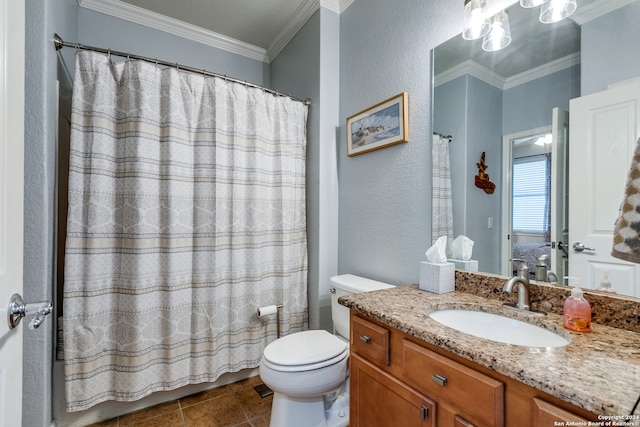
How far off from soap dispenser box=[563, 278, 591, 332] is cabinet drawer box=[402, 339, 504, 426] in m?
0.38

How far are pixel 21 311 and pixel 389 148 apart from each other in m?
1.66

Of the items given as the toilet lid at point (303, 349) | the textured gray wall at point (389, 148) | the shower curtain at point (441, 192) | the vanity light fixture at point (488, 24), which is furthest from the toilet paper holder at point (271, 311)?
the vanity light fixture at point (488, 24)

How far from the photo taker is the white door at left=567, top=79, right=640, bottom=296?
0.89m

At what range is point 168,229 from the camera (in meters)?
1.67

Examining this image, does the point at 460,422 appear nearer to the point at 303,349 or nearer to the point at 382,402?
the point at 382,402

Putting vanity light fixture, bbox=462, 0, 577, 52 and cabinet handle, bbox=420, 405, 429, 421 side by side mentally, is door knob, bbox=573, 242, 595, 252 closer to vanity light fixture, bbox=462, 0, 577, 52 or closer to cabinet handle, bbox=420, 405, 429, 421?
cabinet handle, bbox=420, 405, 429, 421

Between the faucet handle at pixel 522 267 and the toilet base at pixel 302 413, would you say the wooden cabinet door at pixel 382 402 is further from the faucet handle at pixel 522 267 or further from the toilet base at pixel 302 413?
the faucet handle at pixel 522 267

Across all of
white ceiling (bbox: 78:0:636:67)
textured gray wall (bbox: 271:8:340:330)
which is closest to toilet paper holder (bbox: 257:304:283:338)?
textured gray wall (bbox: 271:8:340:330)

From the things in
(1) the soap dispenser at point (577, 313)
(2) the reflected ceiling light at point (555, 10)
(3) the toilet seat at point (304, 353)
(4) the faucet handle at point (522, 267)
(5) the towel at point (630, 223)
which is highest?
(2) the reflected ceiling light at point (555, 10)

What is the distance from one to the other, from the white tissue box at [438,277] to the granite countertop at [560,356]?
7.2 inches

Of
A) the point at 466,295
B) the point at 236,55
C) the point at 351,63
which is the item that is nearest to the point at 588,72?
Result: the point at 466,295

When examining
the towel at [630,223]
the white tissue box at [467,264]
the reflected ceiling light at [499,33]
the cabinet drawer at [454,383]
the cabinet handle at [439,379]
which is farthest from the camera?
the white tissue box at [467,264]

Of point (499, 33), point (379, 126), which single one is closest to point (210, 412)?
point (379, 126)

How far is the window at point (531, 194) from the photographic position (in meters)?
1.08
